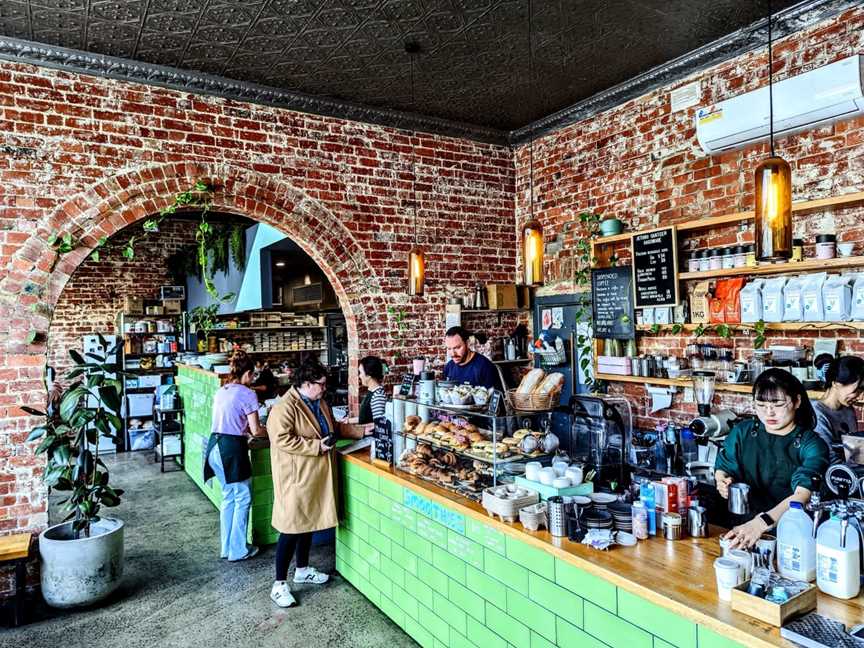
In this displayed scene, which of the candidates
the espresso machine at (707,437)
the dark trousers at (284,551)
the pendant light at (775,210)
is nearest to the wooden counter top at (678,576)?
the espresso machine at (707,437)

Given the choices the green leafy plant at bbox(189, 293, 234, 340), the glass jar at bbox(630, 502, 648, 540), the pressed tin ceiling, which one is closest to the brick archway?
the pressed tin ceiling

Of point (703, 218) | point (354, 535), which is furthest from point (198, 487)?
point (703, 218)

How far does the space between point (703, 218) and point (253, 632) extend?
14.8 feet

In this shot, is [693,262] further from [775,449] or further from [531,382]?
[775,449]

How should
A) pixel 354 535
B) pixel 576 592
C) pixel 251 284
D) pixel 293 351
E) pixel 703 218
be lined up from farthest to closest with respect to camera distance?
1. pixel 293 351
2. pixel 251 284
3. pixel 703 218
4. pixel 354 535
5. pixel 576 592

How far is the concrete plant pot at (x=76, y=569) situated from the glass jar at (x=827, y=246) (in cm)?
532

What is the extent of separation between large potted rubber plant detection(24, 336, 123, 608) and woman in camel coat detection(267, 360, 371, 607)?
47.3 inches

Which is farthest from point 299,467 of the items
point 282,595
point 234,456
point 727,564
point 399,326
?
point 727,564

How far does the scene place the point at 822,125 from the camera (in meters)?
4.07

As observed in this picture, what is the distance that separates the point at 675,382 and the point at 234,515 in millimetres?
3851

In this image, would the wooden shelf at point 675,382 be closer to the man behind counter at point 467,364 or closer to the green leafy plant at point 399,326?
the man behind counter at point 467,364

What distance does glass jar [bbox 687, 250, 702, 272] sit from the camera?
4.81 meters

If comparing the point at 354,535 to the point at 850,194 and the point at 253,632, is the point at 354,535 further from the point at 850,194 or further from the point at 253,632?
the point at 850,194

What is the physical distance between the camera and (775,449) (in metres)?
2.85
